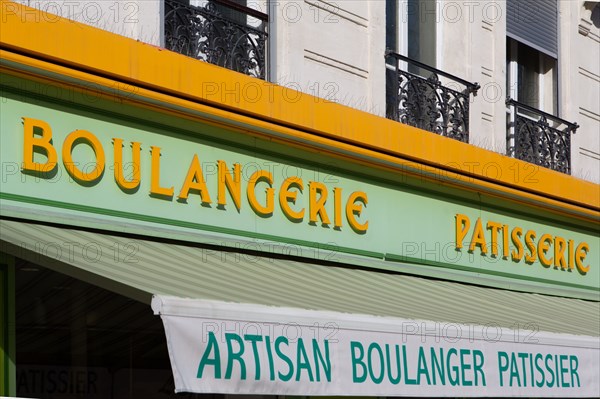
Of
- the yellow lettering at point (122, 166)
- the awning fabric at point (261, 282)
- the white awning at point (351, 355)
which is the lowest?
the white awning at point (351, 355)

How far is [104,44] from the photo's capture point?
730 centimetres

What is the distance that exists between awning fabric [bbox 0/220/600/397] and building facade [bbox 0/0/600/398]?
0.06ft

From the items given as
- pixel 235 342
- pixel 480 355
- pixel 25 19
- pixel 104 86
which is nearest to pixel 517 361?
pixel 480 355

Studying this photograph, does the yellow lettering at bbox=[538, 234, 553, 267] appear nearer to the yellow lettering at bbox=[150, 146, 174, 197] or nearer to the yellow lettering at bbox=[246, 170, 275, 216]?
the yellow lettering at bbox=[246, 170, 275, 216]

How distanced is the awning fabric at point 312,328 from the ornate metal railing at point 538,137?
2940 mm

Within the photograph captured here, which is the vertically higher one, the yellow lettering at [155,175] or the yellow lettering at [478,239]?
the yellow lettering at [155,175]

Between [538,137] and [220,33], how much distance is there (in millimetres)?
4605

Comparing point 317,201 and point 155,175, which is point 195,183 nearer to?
point 155,175

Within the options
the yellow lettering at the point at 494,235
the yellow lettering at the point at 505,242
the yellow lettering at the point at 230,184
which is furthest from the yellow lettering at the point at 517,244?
the yellow lettering at the point at 230,184

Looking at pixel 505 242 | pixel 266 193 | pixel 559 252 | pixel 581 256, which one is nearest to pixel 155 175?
pixel 266 193

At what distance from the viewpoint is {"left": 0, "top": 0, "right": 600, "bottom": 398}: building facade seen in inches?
265

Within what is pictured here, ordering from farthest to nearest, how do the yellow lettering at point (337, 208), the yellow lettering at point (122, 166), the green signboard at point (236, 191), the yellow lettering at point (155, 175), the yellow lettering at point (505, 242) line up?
the yellow lettering at point (505, 242)
the yellow lettering at point (337, 208)
the yellow lettering at point (155, 175)
the yellow lettering at point (122, 166)
the green signboard at point (236, 191)

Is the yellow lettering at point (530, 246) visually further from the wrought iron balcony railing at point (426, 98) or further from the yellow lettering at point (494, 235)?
the wrought iron balcony railing at point (426, 98)

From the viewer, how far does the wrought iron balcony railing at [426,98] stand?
10.3 m
